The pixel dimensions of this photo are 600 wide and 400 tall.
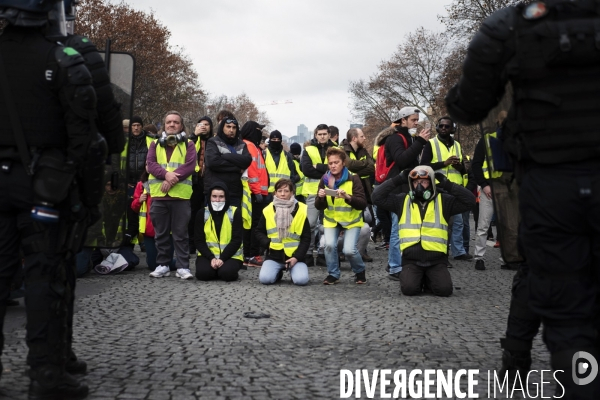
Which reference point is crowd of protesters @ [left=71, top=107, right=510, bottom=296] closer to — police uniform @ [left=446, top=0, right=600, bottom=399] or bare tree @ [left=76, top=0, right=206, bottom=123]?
police uniform @ [left=446, top=0, right=600, bottom=399]

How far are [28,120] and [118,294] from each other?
4.73 m

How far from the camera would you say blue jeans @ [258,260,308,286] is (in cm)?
1036

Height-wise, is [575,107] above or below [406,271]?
above

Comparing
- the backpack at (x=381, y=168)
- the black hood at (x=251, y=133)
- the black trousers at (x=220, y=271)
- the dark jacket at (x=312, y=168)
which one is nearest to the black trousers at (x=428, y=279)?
the black trousers at (x=220, y=271)

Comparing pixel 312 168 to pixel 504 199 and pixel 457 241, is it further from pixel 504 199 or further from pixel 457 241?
pixel 504 199

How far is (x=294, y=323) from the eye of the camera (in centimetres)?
731

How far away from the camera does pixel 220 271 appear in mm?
10633

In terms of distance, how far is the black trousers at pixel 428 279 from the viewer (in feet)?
30.7

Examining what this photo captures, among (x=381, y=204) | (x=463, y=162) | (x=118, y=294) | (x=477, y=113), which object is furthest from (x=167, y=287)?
(x=477, y=113)

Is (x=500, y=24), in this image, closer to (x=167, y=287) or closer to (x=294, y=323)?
(x=294, y=323)

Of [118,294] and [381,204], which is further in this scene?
[381,204]

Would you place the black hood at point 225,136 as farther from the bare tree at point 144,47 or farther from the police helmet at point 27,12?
the bare tree at point 144,47

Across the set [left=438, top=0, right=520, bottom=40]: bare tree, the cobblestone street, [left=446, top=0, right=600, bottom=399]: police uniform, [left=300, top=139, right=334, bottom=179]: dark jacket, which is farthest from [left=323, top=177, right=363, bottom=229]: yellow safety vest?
[left=438, top=0, right=520, bottom=40]: bare tree

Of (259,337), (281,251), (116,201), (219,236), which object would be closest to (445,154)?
(281,251)
